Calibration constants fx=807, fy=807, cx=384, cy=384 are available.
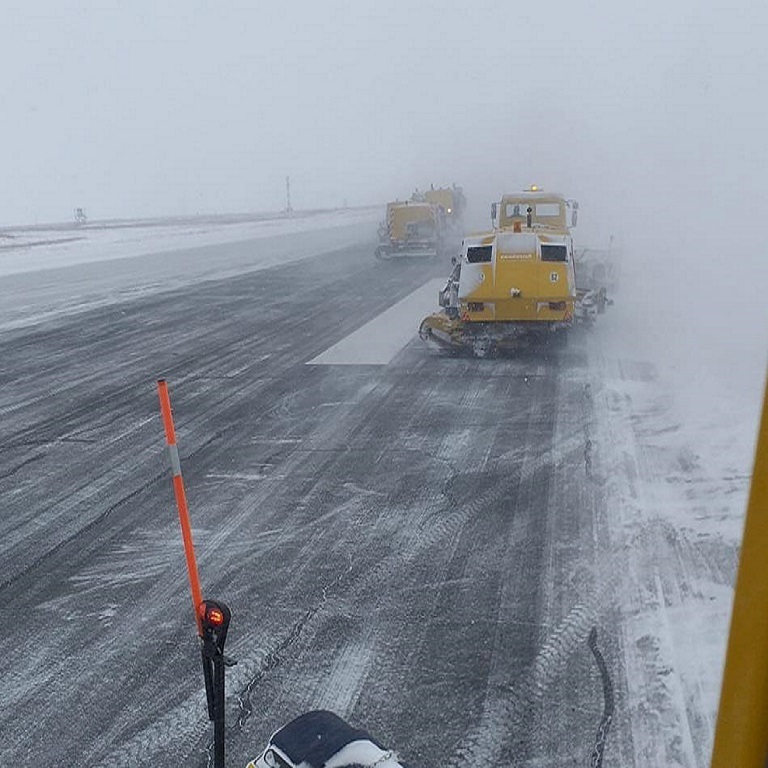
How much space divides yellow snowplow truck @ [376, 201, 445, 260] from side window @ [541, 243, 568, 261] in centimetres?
1714

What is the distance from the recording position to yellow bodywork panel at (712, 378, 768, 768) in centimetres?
115

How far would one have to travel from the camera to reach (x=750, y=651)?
119 centimetres

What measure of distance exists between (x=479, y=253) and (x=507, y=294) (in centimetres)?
100

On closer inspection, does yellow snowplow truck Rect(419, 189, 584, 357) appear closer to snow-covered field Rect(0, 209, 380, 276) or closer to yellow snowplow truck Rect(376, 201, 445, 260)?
yellow snowplow truck Rect(376, 201, 445, 260)

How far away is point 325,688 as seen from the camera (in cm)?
446

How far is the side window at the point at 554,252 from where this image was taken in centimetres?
1277

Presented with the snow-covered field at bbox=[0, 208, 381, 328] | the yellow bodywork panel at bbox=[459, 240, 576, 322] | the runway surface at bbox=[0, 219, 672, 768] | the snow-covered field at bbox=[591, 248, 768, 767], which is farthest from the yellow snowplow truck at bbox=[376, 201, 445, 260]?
the runway surface at bbox=[0, 219, 672, 768]

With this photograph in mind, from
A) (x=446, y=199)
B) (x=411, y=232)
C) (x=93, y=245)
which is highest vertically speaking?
(x=446, y=199)

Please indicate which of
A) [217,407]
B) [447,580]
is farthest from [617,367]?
[447,580]

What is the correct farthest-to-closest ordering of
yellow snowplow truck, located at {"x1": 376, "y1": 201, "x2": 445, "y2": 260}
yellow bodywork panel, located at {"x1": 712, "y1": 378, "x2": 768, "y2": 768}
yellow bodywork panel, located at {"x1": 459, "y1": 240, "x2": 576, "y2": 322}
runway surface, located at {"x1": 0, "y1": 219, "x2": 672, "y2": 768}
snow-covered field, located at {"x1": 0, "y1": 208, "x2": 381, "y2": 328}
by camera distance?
yellow snowplow truck, located at {"x1": 376, "y1": 201, "x2": 445, "y2": 260} → snow-covered field, located at {"x1": 0, "y1": 208, "x2": 381, "y2": 328} → yellow bodywork panel, located at {"x1": 459, "y1": 240, "x2": 576, "y2": 322} → runway surface, located at {"x1": 0, "y1": 219, "x2": 672, "y2": 768} → yellow bodywork panel, located at {"x1": 712, "y1": 378, "x2": 768, "y2": 768}

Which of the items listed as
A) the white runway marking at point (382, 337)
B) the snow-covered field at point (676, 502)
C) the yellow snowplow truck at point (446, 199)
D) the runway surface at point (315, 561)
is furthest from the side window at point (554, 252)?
the yellow snowplow truck at point (446, 199)

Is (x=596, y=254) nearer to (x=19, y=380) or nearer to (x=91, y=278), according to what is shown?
(x=19, y=380)

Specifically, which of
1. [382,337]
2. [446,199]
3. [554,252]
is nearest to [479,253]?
[554,252]

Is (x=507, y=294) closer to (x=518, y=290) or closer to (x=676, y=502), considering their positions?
(x=518, y=290)
